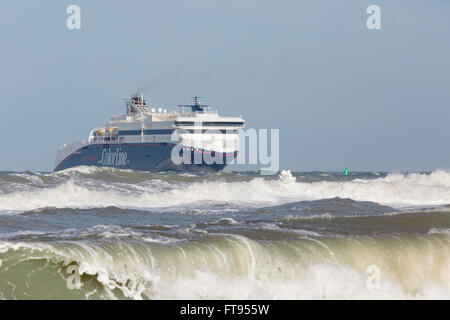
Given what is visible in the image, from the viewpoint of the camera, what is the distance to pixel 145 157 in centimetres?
6825

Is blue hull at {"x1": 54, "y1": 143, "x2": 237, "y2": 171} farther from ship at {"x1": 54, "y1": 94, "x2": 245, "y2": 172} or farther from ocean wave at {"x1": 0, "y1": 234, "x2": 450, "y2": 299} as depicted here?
ocean wave at {"x1": 0, "y1": 234, "x2": 450, "y2": 299}

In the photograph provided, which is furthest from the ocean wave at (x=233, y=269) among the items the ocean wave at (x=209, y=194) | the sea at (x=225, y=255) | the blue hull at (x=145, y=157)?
the blue hull at (x=145, y=157)

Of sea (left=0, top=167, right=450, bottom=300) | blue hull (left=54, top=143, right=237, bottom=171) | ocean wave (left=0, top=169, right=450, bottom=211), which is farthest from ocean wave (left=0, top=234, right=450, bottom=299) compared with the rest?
blue hull (left=54, top=143, right=237, bottom=171)

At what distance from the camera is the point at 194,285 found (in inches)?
404

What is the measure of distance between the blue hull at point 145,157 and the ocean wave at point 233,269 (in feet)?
169

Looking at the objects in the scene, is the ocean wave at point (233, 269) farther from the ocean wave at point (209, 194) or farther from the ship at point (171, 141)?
the ship at point (171, 141)

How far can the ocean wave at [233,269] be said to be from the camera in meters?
9.75

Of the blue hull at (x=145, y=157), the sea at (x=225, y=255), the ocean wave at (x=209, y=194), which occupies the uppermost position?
the sea at (x=225, y=255)

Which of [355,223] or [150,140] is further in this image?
[150,140]

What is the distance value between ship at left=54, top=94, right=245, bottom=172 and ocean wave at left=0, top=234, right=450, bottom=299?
51677mm

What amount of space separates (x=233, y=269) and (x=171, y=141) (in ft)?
180

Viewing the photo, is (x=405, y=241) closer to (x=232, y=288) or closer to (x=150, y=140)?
(x=232, y=288)
